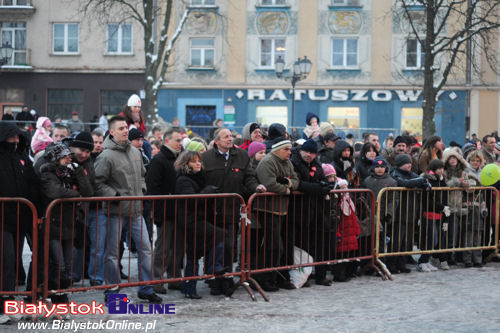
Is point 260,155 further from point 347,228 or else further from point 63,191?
point 63,191

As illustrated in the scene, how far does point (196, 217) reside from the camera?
26.9ft

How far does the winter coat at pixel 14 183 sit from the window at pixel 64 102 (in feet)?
100

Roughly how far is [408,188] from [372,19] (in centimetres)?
2624

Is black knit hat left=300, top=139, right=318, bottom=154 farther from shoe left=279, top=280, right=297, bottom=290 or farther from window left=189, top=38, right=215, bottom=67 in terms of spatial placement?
window left=189, top=38, right=215, bottom=67

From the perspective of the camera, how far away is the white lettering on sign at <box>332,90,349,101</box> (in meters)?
35.0

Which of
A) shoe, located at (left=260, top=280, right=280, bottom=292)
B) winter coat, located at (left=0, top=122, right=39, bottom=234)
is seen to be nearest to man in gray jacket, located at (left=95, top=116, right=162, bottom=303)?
winter coat, located at (left=0, top=122, right=39, bottom=234)

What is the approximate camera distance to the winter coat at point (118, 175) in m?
7.78

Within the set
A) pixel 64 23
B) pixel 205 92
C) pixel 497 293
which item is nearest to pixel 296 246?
pixel 497 293

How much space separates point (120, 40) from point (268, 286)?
30.0 metres

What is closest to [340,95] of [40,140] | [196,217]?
[40,140]

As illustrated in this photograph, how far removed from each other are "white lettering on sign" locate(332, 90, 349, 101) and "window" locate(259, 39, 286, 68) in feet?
10.9

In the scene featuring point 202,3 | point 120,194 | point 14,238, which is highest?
point 202,3

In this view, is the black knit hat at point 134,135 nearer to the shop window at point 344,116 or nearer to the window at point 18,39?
the shop window at point 344,116

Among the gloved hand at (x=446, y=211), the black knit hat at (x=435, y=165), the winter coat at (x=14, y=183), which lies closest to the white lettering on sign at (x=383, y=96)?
the black knit hat at (x=435, y=165)
